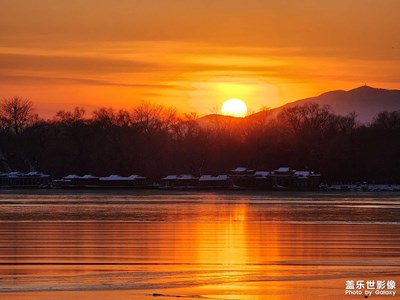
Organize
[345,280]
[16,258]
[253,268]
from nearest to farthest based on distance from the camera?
[345,280], [253,268], [16,258]

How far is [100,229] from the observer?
5109cm

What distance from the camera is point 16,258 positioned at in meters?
34.3

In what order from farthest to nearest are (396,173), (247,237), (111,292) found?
(396,173)
(247,237)
(111,292)

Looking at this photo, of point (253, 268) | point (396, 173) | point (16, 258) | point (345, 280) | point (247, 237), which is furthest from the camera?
point (396, 173)

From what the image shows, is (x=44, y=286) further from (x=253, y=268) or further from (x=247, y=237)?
(x=247, y=237)

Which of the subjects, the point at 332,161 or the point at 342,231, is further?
the point at 332,161

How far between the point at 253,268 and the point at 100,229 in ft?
67.1

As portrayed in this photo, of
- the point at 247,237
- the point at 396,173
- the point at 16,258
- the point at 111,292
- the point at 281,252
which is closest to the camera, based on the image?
the point at 111,292

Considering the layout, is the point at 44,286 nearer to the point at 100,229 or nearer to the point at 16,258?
the point at 16,258

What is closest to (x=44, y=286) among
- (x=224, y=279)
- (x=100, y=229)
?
(x=224, y=279)

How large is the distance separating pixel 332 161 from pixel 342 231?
14660 cm

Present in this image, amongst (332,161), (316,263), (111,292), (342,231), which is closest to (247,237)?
(342,231)

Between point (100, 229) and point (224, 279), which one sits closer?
point (224, 279)

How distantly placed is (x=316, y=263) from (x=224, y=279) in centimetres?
534
